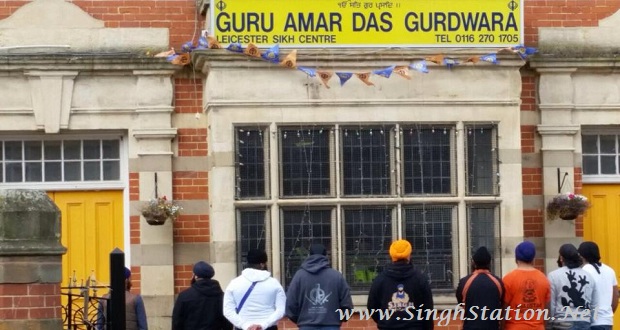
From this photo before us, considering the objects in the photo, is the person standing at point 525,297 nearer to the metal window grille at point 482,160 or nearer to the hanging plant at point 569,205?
the metal window grille at point 482,160

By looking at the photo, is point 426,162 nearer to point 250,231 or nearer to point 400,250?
point 250,231

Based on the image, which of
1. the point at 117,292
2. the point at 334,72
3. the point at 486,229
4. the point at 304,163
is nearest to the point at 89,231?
the point at 304,163

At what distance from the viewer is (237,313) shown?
13531 millimetres

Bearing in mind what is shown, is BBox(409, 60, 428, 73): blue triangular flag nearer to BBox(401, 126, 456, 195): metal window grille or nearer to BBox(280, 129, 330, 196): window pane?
BBox(401, 126, 456, 195): metal window grille

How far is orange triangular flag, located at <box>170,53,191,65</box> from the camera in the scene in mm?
16312

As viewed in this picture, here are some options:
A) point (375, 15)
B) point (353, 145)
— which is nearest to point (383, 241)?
point (353, 145)

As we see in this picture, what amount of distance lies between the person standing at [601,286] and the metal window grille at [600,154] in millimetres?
3250

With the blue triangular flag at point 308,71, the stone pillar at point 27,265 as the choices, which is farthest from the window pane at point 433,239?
the stone pillar at point 27,265

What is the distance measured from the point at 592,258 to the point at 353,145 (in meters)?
3.22

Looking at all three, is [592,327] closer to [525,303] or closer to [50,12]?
[525,303]

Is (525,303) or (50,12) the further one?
(50,12)

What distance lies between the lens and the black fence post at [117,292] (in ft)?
39.5

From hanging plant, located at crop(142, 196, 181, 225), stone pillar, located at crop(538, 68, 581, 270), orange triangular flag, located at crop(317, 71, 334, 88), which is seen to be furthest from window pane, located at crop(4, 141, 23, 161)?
stone pillar, located at crop(538, 68, 581, 270)

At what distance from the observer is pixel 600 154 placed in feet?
56.9
